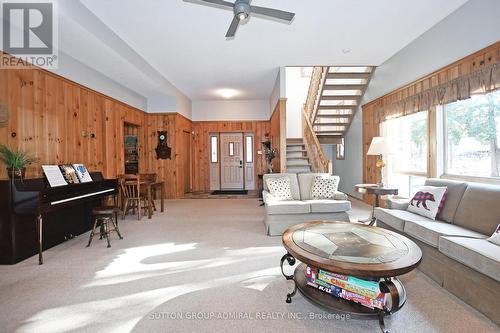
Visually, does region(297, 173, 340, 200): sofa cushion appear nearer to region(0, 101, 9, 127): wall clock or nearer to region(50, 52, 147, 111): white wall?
region(0, 101, 9, 127): wall clock

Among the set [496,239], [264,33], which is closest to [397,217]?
[496,239]

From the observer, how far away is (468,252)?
1815 millimetres

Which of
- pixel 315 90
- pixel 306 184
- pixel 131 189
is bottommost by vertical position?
pixel 131 189

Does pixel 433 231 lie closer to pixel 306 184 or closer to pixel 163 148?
pixel 306 184

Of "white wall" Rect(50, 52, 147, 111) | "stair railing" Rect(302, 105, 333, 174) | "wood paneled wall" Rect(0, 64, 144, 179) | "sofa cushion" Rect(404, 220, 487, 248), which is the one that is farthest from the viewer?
"stair railing" Rect(302, 105, 333, 174)

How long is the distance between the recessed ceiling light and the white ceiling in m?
1.46

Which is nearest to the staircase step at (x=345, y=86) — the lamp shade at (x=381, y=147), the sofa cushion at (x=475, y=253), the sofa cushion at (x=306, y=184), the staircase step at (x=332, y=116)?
the staircase step at (x=332, y=116)

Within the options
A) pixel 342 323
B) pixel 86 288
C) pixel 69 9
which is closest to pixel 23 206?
pixel 86 288

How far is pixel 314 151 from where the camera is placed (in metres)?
6.02

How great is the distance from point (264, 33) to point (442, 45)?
2.68 meters

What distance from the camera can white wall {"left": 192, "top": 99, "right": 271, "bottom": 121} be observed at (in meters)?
8.47

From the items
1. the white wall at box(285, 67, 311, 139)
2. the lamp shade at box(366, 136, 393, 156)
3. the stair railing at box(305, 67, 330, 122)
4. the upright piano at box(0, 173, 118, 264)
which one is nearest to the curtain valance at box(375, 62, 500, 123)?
the lamp shade at box(366, 136, 393, 156)

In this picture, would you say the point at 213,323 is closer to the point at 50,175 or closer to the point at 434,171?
the point at 50,175

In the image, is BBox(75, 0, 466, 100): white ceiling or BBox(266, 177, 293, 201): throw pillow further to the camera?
BBox(266, 177, 293, 201): throw pillow
